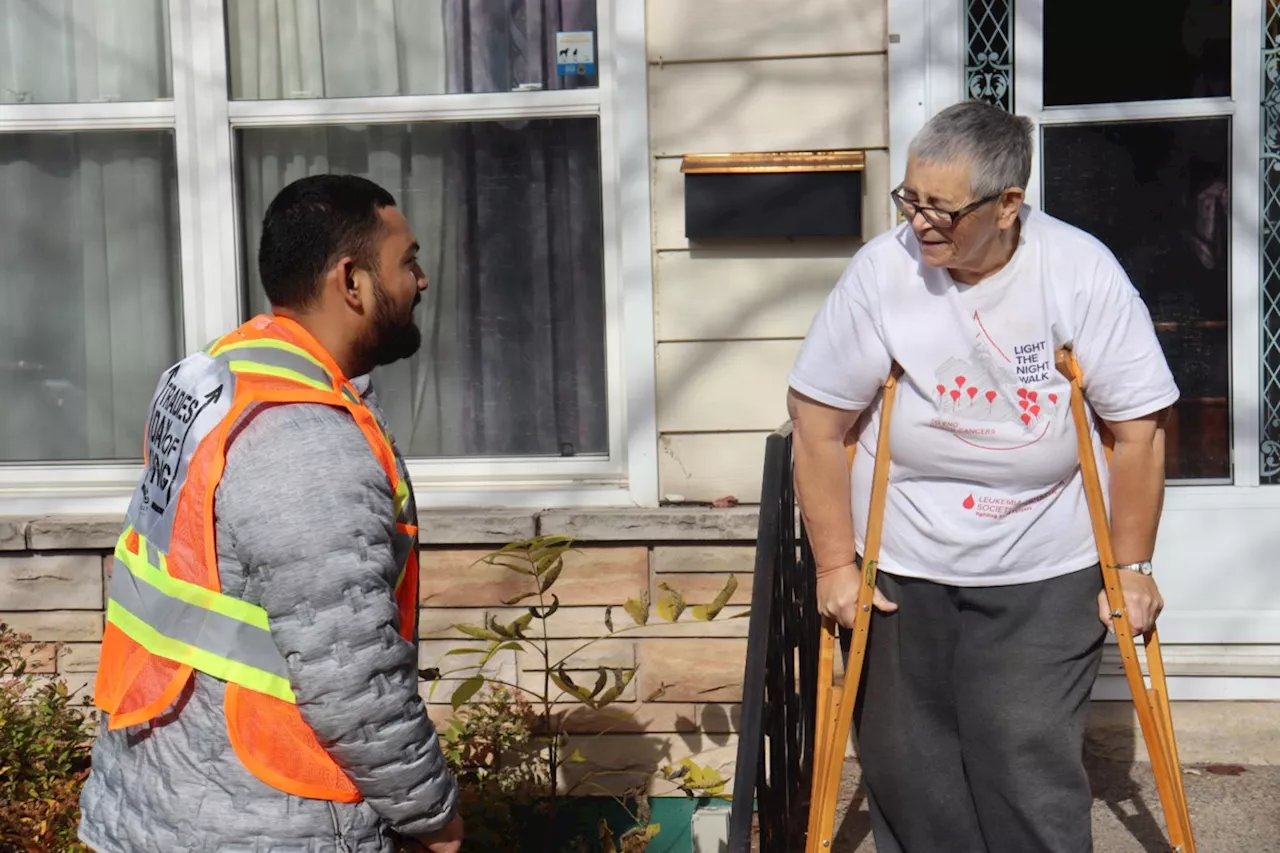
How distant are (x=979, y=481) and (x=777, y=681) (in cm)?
73

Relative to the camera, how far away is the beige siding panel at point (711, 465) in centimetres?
438

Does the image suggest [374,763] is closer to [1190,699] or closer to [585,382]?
[585,382]

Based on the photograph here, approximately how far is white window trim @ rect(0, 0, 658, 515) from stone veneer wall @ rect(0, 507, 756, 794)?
0.48 feet

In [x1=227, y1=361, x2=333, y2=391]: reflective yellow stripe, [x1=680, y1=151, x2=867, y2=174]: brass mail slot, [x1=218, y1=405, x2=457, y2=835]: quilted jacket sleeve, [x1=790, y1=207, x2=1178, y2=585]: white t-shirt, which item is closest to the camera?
[x1=218, y1=405, x2=457, y2=835]: quilted jacket sleeve

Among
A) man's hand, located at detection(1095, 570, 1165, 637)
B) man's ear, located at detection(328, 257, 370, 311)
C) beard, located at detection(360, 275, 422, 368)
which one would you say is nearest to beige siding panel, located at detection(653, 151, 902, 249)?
man's hand, located at detection(1095, 570, 1165, 637)

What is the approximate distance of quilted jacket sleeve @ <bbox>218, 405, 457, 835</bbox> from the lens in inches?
80.3

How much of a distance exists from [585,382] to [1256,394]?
2.04 meters

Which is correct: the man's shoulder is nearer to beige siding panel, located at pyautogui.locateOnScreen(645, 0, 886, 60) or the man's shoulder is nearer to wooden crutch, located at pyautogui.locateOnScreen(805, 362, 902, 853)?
wooden crutch, located at pyautogui.locateOnScreen(805, 362, 902, 853)

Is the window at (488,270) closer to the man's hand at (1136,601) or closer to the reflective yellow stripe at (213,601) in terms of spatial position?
the man's hand at (1136,601)

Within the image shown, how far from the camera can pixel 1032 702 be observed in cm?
286

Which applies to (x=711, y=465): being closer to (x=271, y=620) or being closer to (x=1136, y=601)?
(x=1136, y=601)

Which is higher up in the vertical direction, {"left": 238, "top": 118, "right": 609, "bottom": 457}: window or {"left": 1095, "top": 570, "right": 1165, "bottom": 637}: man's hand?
{"left": 238, "top": 118, "right": 609, "bottom": 457}: window

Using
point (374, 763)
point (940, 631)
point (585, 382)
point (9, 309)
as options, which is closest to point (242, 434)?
point (374, 763)

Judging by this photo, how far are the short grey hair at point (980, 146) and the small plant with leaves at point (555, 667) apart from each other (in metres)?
1.35
